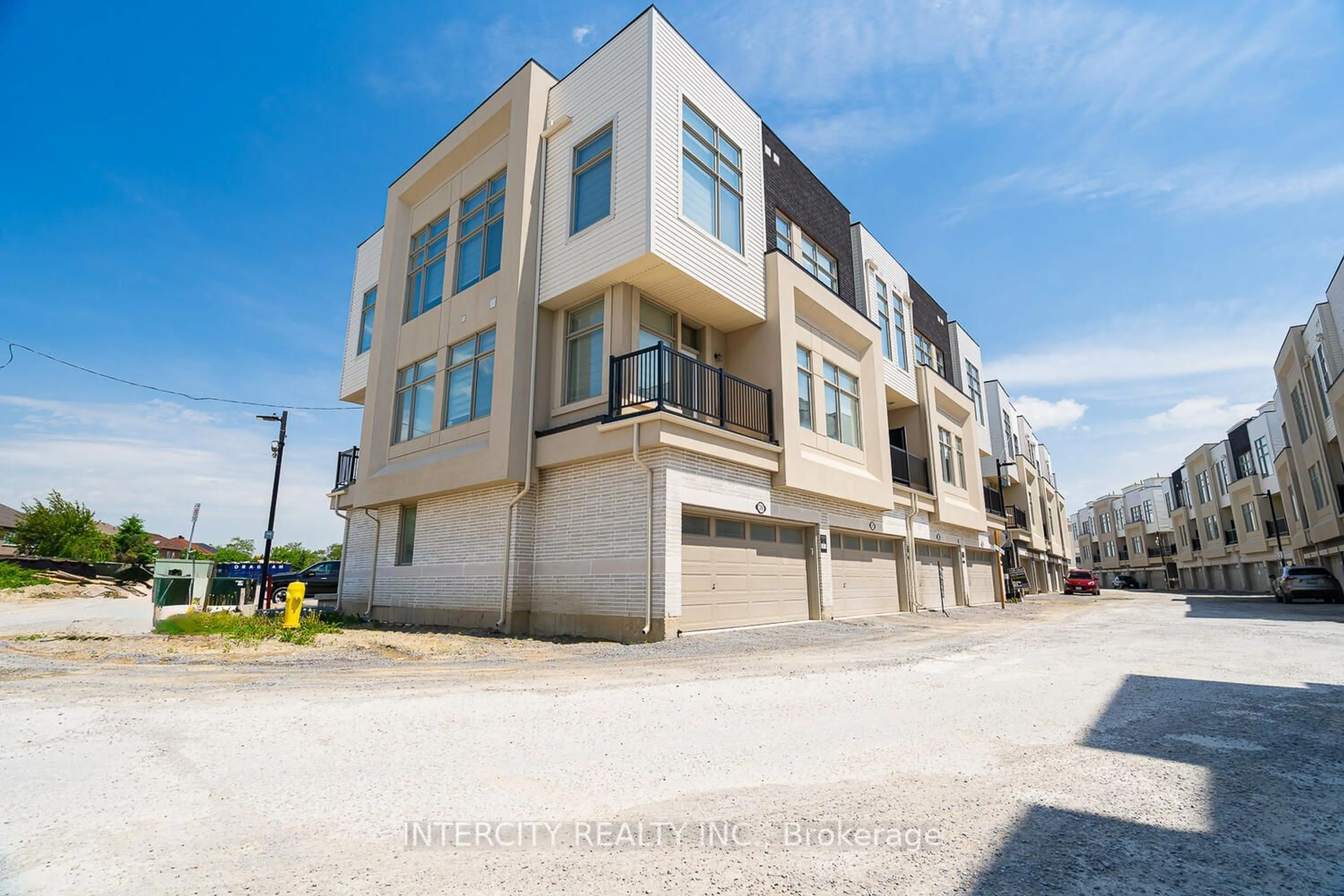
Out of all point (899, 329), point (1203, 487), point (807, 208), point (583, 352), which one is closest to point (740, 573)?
point (583, 352)

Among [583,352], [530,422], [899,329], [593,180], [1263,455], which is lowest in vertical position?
[530,422]

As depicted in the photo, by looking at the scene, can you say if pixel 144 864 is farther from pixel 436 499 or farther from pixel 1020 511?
A: pixel 1020 511

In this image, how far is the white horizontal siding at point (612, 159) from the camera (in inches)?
476

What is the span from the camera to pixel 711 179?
13.9 meters

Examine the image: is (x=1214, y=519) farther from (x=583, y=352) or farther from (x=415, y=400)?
(x=415, y=400)

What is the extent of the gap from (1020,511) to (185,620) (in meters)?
41.1

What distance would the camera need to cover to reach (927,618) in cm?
1712

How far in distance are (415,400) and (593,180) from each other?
24.1 feet

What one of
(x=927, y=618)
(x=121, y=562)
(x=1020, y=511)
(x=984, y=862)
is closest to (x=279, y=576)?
(x=927, y=618)

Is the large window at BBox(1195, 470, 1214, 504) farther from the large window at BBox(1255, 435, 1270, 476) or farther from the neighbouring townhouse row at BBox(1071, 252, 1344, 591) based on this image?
the large window at BBox(1255, 435, 1270, 476)

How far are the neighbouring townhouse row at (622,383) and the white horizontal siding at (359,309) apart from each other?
4028mm

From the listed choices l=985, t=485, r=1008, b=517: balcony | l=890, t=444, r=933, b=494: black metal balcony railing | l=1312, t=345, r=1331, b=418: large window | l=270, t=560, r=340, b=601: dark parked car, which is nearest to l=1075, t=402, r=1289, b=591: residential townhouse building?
l=1312, t=345, r=1331, b=418: large window

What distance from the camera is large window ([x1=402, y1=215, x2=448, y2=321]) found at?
54.6 feet

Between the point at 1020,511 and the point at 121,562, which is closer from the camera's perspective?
the point at 1020,511
